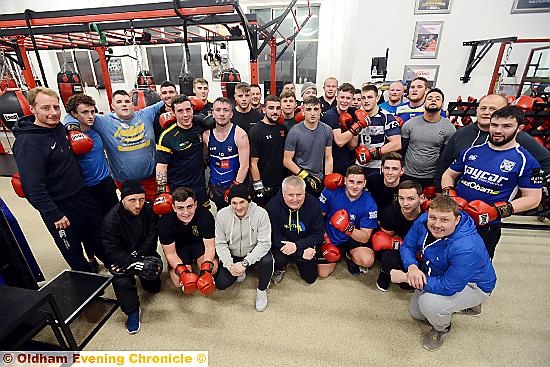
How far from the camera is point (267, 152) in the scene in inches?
104

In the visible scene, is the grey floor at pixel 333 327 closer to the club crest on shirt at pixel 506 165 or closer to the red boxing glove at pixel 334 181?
the red boxing glove at pixel 334 181

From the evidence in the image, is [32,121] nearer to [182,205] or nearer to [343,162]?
[182,205]

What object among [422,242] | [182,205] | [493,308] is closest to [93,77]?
[182,205]

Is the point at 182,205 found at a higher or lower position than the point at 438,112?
lower

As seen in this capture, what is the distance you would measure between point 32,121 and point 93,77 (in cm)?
732

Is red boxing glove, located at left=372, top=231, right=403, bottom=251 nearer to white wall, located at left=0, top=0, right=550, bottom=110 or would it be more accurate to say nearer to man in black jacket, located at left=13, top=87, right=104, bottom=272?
man in black jacket, located at left=13, top=87, right=104, bottom=272

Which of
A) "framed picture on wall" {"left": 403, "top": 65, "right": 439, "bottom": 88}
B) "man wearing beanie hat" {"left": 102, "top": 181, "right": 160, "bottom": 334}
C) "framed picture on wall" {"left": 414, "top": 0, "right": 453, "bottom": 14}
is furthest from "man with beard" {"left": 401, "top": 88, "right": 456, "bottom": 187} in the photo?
"framed picture on wall" {"left": 414, "top": 0, "right": 453, "bottom": 14}

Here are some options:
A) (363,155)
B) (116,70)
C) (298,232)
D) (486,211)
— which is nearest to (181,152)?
(298,232)

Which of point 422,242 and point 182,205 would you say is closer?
point 422,242

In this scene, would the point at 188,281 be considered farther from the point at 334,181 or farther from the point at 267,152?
the point at 334,181

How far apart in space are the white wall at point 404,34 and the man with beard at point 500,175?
439 centimetres

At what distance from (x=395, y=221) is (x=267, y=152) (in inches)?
49.0

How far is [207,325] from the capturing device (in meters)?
2.06

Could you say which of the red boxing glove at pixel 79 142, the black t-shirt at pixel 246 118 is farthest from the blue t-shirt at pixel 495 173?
the red boxing glove at pixel 79 142
